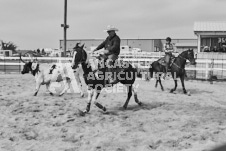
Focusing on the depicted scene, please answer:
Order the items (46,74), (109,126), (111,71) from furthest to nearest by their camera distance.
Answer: (46,74) → (111,71) → (109,126)

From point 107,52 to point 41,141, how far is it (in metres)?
3.36

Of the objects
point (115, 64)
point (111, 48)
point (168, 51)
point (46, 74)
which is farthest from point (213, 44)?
point (111, 48)

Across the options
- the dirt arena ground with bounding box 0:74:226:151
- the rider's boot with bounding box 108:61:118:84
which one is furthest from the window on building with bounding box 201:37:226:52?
the rider's boot with bounding box 108:61:118:84

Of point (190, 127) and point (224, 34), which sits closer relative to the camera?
point (190, 127)

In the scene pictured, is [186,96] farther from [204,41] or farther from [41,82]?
[204,41]

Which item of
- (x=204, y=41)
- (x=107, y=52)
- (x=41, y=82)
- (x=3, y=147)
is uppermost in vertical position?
(x=204, y=41)

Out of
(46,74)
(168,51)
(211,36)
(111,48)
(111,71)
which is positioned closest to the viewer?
(111,48)

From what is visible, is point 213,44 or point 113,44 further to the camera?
point 213,44

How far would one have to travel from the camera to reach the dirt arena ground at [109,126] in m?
5.35

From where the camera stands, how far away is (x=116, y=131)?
618 cm

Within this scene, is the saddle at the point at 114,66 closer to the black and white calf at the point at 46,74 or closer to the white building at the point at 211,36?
the black and white calf at the point at 46,74

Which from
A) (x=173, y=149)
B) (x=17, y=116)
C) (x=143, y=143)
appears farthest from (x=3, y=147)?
(x=173, y=149)

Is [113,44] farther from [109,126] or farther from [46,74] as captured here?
[46,74]

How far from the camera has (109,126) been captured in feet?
21.5
